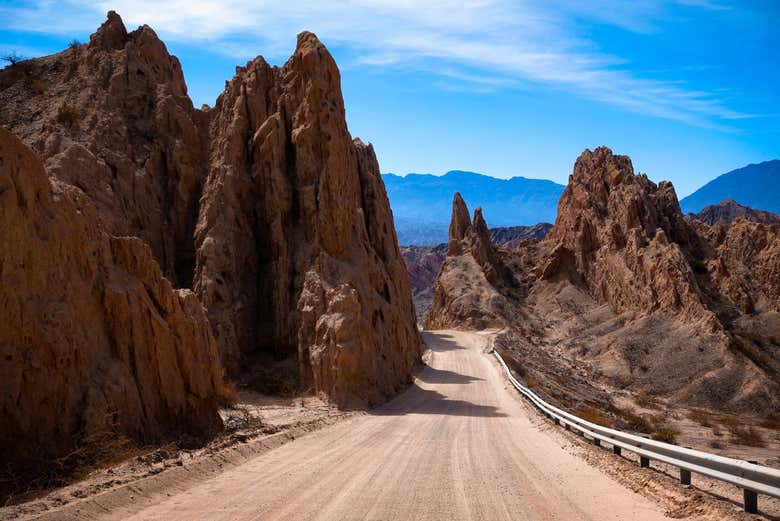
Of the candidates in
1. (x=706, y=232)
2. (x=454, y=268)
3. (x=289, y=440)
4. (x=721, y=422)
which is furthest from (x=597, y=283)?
(x=289, y=440)

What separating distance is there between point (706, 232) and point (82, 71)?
6952cm

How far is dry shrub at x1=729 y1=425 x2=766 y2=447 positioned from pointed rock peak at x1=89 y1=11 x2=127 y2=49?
1443 inches

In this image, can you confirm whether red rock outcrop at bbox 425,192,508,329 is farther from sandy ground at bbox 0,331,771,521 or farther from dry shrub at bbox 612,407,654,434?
sandy ground at bbox 0,331,771,521

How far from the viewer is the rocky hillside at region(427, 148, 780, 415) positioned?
52.9 metres

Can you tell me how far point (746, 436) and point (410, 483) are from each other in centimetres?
2914

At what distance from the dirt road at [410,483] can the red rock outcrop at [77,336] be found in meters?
2.44

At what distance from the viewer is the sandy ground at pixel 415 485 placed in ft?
28.5

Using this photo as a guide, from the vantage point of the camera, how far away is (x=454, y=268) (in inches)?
3457

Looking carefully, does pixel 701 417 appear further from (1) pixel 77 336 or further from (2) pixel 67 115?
(2) pixel 67 115

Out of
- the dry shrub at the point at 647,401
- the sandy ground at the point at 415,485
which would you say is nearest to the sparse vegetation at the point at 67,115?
the sandy ground at the point at 415,485

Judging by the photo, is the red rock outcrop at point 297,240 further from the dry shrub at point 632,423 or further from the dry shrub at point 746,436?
the dry shrub at point 746,436

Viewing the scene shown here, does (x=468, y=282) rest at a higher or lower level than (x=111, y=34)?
lower

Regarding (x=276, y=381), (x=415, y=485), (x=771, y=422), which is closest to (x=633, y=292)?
(x=771, y=422)

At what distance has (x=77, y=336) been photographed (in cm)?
1193
